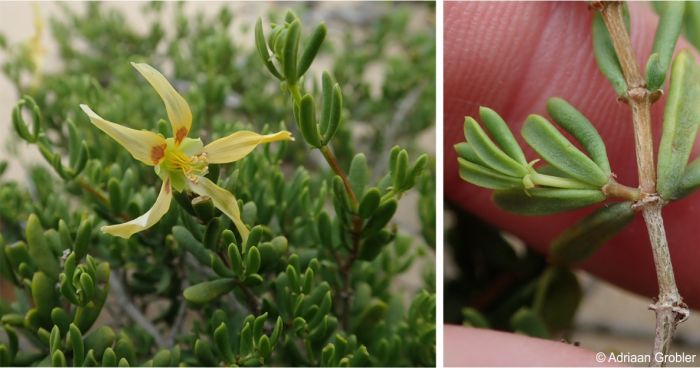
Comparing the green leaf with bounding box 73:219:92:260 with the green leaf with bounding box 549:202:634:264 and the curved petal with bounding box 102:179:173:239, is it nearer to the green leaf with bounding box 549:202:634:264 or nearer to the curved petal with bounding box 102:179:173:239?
the curved petal with bounding box 102:179:173:239

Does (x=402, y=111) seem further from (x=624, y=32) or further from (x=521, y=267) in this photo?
(x=624, y=32)

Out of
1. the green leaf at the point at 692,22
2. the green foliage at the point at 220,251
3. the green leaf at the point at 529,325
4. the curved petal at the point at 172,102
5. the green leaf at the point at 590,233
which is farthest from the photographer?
the green leaf at the point at 529,325

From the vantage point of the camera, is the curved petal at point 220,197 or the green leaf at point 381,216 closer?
the curved petal at point 220,197

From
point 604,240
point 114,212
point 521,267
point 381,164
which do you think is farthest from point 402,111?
point 114,212

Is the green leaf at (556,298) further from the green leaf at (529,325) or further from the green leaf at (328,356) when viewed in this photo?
the green leaf at (328,356)

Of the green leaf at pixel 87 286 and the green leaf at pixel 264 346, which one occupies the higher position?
the green leaf at pixel 87 286

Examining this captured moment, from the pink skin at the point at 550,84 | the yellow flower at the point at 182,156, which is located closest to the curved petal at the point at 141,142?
the yellow flower at the point at 182,156

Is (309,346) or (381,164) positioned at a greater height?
(381,164)
